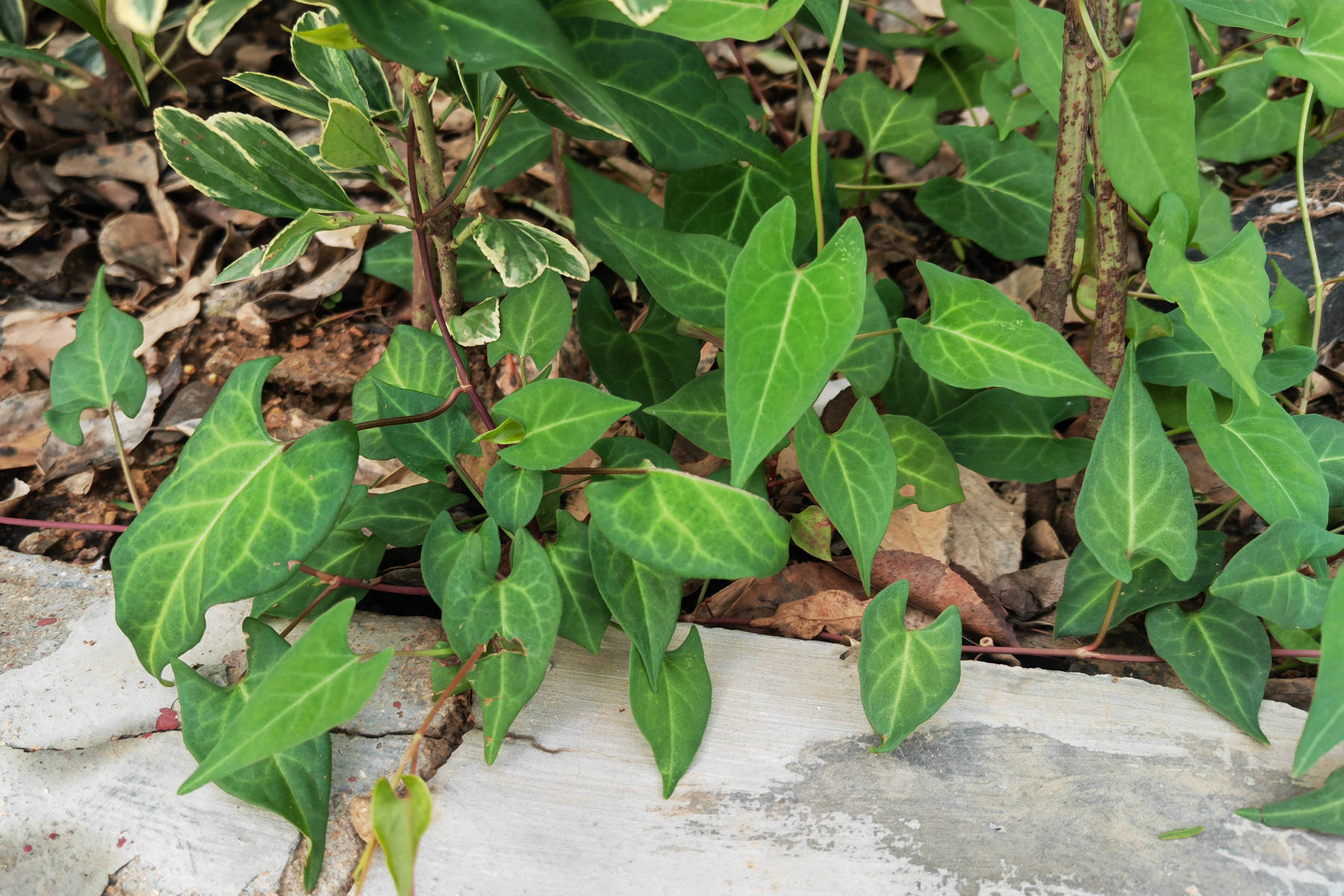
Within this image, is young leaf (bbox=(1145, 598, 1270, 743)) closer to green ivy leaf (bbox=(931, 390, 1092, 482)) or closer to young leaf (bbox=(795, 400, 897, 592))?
green ivy leaf (bbox=(931, 390, 1092, 482))

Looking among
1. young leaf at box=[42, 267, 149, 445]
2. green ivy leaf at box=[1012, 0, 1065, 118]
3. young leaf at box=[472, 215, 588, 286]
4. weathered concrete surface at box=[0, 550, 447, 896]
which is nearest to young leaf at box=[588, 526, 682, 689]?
weathered concrete surface at box=[0, 550, 447, 896]

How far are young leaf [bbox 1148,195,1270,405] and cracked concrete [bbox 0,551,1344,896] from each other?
0.43m

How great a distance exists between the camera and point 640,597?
39.4 inches

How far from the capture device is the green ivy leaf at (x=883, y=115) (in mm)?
1686

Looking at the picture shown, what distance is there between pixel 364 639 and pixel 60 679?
353mm

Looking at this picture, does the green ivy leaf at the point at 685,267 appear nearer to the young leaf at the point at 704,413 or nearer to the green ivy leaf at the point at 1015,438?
the young leaf at the point at 704,413

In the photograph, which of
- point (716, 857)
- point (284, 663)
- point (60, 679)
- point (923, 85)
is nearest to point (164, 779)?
point (60, 679)

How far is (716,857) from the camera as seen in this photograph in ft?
3.09

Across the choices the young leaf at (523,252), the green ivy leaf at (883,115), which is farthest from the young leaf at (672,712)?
the green ivy leaf at (883,115)

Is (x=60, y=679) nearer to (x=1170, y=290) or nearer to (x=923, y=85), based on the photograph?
(x=1170, y=290)

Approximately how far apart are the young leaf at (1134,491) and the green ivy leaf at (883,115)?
81 cm

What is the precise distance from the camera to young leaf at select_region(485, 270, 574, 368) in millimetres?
1200

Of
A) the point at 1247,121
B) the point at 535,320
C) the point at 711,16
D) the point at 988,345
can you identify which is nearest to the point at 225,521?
the point at 535,320

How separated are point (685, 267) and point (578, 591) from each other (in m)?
0.41
